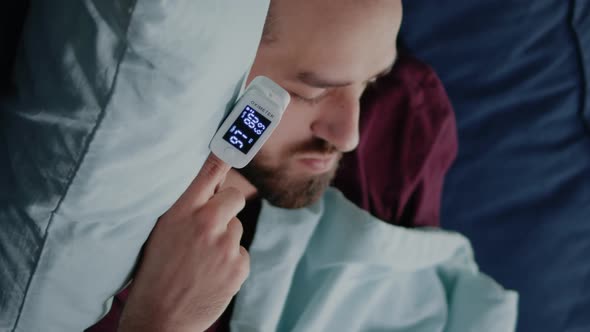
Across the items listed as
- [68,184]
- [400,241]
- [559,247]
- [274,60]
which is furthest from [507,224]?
[68,184]

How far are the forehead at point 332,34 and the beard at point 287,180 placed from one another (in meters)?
0.18

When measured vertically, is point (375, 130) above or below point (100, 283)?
below

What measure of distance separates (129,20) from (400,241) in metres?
0.80

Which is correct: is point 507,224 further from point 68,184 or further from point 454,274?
point 68,184

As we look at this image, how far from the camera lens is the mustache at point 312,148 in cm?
102

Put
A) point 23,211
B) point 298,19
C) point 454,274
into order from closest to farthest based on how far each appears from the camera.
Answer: point 23,211
point 298,19
point 454,274

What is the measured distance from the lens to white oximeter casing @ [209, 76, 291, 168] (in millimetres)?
702

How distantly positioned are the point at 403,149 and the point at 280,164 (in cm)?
38

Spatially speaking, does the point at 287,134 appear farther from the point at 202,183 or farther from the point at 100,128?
the point at 100,128

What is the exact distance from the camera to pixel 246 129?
716 millimetres

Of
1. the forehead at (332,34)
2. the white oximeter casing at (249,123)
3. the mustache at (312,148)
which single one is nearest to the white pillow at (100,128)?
the white oximeter casing at (249,123)

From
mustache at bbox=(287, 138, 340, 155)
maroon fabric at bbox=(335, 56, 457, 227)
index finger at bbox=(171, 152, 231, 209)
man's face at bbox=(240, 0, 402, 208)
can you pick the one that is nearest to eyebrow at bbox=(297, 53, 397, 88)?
man's face at bbox=(240, 0, 402, 208)

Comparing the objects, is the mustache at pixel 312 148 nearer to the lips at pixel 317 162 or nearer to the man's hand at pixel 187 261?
the lips at pixel 317 162

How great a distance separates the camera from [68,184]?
618 mm
